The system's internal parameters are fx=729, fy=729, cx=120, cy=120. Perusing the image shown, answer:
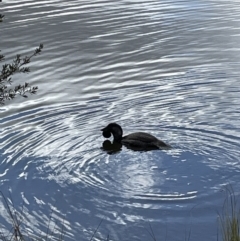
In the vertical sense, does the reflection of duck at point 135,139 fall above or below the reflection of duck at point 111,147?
above

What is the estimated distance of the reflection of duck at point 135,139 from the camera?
1131 cm

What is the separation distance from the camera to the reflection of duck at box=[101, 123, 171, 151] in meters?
11.3

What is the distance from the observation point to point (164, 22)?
2041cm

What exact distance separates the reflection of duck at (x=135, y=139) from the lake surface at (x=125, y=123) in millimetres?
152

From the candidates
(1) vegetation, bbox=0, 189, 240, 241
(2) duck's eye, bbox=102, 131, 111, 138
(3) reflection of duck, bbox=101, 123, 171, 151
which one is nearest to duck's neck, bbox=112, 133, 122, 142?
(3) reflection of duck, bbox=101, 123, 171, 151

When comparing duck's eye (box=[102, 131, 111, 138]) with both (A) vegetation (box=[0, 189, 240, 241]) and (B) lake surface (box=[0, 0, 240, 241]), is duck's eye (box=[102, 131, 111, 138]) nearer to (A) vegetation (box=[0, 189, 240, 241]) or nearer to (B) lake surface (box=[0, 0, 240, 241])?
(B) lake surface (box=[0, 0, 240, 241])

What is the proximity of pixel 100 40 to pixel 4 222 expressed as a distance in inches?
410

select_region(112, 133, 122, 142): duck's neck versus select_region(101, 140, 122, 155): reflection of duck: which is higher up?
select_region(112, 133, 122, 142): duck's neck

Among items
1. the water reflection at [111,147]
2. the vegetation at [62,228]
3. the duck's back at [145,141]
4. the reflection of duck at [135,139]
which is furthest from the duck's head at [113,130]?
the vegetation at [62,228]

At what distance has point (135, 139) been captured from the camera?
1158 cm

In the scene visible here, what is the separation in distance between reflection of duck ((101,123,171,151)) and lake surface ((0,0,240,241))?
152 millimetres

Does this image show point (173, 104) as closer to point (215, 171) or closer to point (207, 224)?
point (215, 171)

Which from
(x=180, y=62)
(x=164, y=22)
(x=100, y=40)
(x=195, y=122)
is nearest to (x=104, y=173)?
(x=195, y=122)

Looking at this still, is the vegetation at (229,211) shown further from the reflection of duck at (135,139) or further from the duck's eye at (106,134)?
the duck's eye at (106,134)
